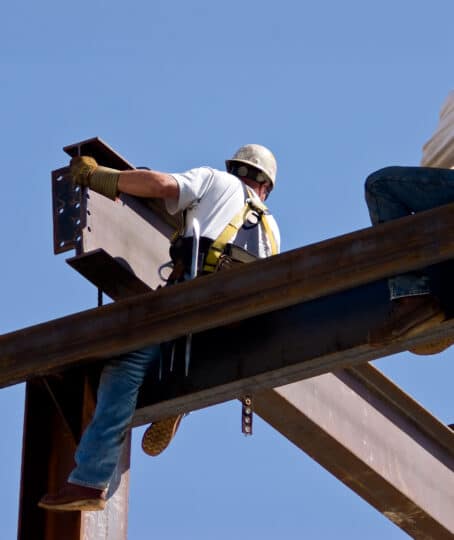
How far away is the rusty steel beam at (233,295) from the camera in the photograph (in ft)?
27.6

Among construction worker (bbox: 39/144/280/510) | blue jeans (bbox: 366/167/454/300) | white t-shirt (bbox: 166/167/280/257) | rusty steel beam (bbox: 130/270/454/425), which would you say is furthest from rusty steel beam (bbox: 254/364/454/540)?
blue jeans (bbox: 366/167/454/300)

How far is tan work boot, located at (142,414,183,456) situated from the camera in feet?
33.7

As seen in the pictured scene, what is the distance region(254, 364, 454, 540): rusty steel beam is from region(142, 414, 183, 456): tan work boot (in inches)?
24.6

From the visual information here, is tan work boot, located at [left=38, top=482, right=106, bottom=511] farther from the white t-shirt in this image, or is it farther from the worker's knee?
the worker's knee

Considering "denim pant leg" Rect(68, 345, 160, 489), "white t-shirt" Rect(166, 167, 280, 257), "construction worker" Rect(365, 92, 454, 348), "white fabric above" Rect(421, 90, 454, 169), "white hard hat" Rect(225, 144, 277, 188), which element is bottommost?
"denim pant leg" Rect(68, 345, 160, 489)

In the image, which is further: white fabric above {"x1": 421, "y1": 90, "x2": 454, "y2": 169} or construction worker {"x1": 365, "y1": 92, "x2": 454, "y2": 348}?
white fabric above {"x1": 421, "y1": 90, "x2": 454, "y2": 169}

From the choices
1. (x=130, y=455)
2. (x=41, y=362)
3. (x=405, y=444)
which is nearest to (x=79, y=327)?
(x=41, y=362)

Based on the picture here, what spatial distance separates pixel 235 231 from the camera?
10.3 meters

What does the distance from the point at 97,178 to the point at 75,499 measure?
2025 mm

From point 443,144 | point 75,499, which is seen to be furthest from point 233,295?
point 443,144

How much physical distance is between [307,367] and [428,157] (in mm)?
1676

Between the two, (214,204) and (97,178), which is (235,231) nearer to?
(214,204)

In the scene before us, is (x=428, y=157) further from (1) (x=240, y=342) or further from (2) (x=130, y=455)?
(2) (x=130, y=455)

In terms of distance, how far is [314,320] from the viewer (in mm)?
9219
